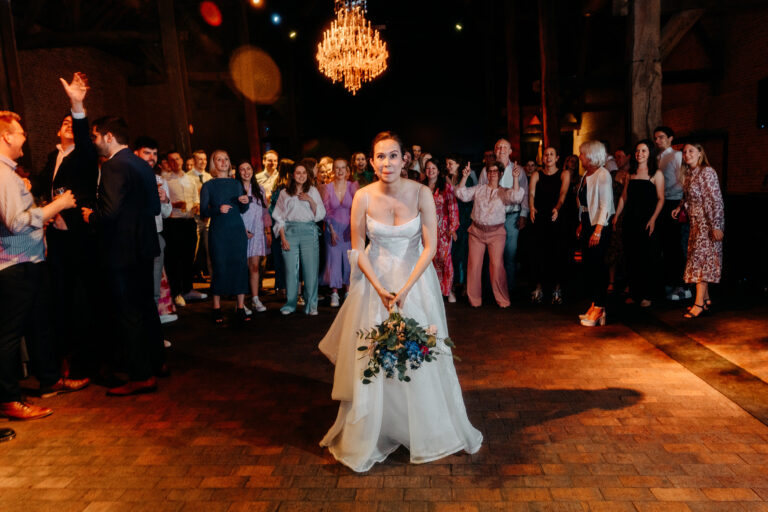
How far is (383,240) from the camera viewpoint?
9.25 ft

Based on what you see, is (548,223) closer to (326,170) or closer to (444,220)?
(444,220)

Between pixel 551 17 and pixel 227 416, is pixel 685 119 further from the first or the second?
pixel 227 416

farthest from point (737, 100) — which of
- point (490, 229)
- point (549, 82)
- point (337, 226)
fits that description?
point (337, 226)

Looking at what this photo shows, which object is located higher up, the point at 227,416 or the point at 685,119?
the point at 685,119

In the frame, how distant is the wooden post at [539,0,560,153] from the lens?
30.3ft

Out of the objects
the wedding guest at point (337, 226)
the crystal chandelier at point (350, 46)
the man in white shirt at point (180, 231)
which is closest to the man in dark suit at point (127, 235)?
the wedding guest at point (337, 226)

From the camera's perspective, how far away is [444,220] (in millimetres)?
6262

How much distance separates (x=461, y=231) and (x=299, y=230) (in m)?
2.06

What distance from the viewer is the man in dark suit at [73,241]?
381 centimetres

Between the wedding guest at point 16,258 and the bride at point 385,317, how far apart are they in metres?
2.07

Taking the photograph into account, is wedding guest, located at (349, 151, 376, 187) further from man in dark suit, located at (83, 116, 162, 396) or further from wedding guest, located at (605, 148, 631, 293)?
man in dark suit, located at (83, 116, 162, 396)

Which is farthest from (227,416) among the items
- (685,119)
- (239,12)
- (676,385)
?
(685,119)

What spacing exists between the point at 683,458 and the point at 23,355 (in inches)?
180

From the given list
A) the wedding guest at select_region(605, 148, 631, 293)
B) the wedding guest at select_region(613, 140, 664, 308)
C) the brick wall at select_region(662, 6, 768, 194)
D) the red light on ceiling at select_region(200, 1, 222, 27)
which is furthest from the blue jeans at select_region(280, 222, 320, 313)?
the red light on ceiling at select_region(200, 1, 222, 27)
